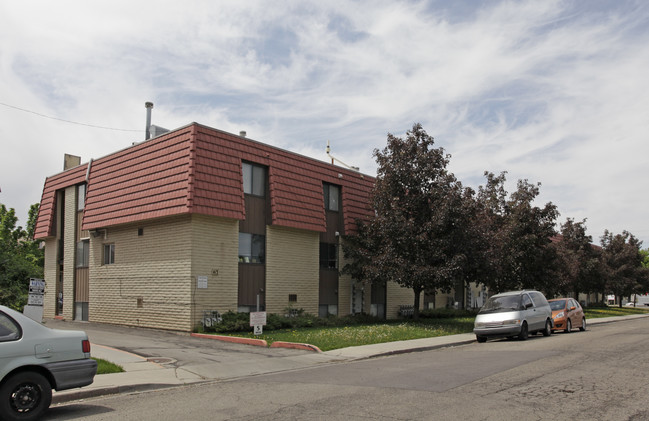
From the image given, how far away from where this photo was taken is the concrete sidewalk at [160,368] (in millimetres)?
9422

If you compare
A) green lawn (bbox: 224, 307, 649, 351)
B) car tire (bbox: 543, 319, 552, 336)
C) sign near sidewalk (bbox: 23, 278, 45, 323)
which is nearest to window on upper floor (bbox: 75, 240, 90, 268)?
green lawn (bbox: 224, 307, 649, 351)

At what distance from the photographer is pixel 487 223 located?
2625cm

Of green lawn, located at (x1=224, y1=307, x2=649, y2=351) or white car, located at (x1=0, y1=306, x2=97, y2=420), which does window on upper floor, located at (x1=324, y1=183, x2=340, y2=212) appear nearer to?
green lawn, located at (x1=224, y1=307, x2=649, y2=351)

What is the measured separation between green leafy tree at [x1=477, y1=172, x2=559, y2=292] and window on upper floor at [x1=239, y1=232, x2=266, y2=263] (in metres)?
11.0

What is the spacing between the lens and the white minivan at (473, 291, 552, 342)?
18422 millimetres

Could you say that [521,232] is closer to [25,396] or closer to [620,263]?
[25,396]

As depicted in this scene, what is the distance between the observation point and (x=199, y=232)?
19969 mm

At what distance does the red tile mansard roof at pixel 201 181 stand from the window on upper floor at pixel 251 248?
115 cm

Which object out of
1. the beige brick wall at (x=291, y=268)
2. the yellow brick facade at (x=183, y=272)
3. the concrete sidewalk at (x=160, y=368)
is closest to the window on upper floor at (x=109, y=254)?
the yellow brick facade at (x=183, y=272)

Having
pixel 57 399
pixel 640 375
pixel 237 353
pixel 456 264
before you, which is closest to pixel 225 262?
pixel 237 353

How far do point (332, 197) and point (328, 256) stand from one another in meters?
2.84

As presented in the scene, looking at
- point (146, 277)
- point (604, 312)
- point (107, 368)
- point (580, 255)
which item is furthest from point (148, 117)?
point (604, 312)

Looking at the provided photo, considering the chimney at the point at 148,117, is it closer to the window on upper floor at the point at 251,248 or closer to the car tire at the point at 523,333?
the window on upper floor at the point at 251,248

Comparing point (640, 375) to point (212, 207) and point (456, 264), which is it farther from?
point (212, 207)
